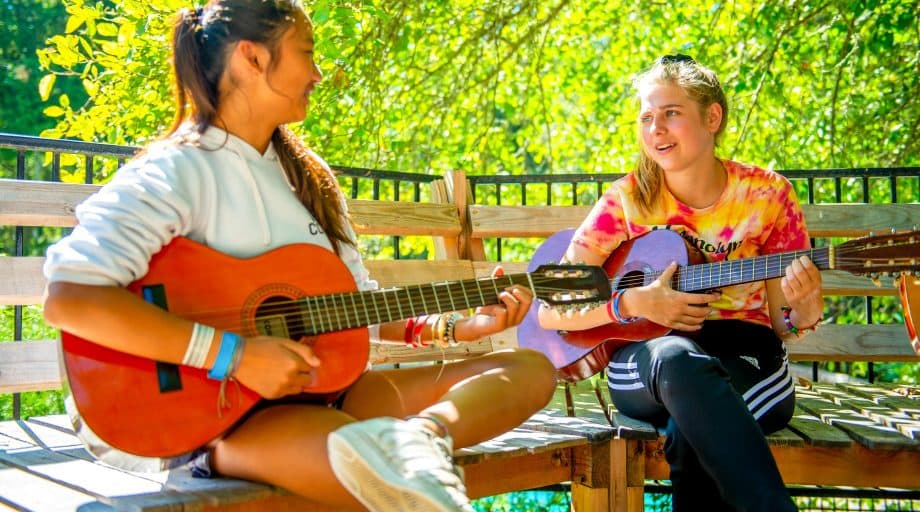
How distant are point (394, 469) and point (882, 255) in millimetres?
1529

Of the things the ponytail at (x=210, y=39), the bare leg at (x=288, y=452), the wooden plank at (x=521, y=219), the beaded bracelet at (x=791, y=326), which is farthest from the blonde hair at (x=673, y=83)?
the bare leg at (x=288, y=452)

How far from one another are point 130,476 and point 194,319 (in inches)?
19.8

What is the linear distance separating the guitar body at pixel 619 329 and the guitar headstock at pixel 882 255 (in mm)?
458

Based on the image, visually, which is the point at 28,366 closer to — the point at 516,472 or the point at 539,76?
the point at 516,472

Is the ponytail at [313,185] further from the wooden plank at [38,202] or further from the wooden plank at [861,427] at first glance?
the wooden plank at [861,427]

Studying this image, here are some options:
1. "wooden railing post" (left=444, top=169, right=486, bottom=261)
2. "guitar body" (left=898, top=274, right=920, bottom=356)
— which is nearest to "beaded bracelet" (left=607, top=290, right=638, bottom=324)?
"guitar body" (left=898, top=274, right=920, bottom=356)

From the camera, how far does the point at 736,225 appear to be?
295 centimetres

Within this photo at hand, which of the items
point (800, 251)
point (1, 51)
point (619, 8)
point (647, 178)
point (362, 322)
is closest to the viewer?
point (362, 322)

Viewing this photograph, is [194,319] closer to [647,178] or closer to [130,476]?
[130,476]

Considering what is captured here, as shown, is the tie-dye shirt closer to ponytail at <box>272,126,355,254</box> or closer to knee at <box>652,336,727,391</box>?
knee at <box>652,336,727,391</box>

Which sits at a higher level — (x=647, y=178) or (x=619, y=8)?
(x=619, y=8)

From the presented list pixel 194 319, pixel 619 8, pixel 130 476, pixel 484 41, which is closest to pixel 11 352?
pixel 130 476

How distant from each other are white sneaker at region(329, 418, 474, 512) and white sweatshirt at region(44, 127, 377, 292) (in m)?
0.57

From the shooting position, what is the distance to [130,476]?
2.29 meters
